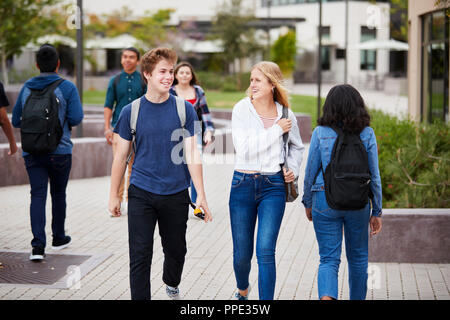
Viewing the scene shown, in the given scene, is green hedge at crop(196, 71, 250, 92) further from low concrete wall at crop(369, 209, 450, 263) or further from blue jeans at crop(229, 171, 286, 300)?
blue jeans at crop(229, 171, 286, 300)

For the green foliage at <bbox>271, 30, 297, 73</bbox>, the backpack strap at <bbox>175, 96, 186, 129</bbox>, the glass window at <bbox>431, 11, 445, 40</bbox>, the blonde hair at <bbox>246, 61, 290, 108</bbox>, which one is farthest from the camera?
the green foliage at <bbox>271, 30, 297, 73</bbox>

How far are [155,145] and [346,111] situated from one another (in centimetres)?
126

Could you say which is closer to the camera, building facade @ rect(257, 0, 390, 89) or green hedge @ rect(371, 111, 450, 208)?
green hedge @ rect(371, 111, 450, 208)

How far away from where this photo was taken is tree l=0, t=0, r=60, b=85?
98.0ft

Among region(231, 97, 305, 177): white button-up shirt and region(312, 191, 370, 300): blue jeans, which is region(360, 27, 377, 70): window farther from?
region(312, 191, 370, 300): blue jeans

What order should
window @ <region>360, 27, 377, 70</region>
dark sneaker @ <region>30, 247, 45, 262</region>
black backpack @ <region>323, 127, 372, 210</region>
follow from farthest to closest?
window @ <region>360, 27, 377, 70</region> < dark sneaker @ <region>30, 247, 45, 262</region> < black backpack @ <region>323, 127, 372, 210</region>

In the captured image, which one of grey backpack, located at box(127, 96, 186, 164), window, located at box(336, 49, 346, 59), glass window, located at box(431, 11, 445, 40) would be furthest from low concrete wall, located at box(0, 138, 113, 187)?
window, located at box(336, 49, 346, 59)

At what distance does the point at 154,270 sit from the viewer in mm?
6234

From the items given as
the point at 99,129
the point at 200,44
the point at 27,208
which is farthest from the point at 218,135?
the point at 200,44

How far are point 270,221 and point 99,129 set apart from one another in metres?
12.4

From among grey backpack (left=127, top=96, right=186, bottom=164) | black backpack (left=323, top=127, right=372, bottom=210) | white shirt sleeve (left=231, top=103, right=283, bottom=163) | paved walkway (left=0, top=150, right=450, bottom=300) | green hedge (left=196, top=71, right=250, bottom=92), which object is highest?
green hedge (left=196, top=71, right=250, bottom=92)

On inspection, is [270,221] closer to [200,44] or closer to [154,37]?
[154,37]

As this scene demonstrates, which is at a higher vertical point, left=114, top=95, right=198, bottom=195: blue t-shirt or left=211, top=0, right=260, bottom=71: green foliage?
left=211, top=0, right=260, bottom=71: green foliage

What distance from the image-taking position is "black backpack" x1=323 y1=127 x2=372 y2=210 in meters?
4.38
